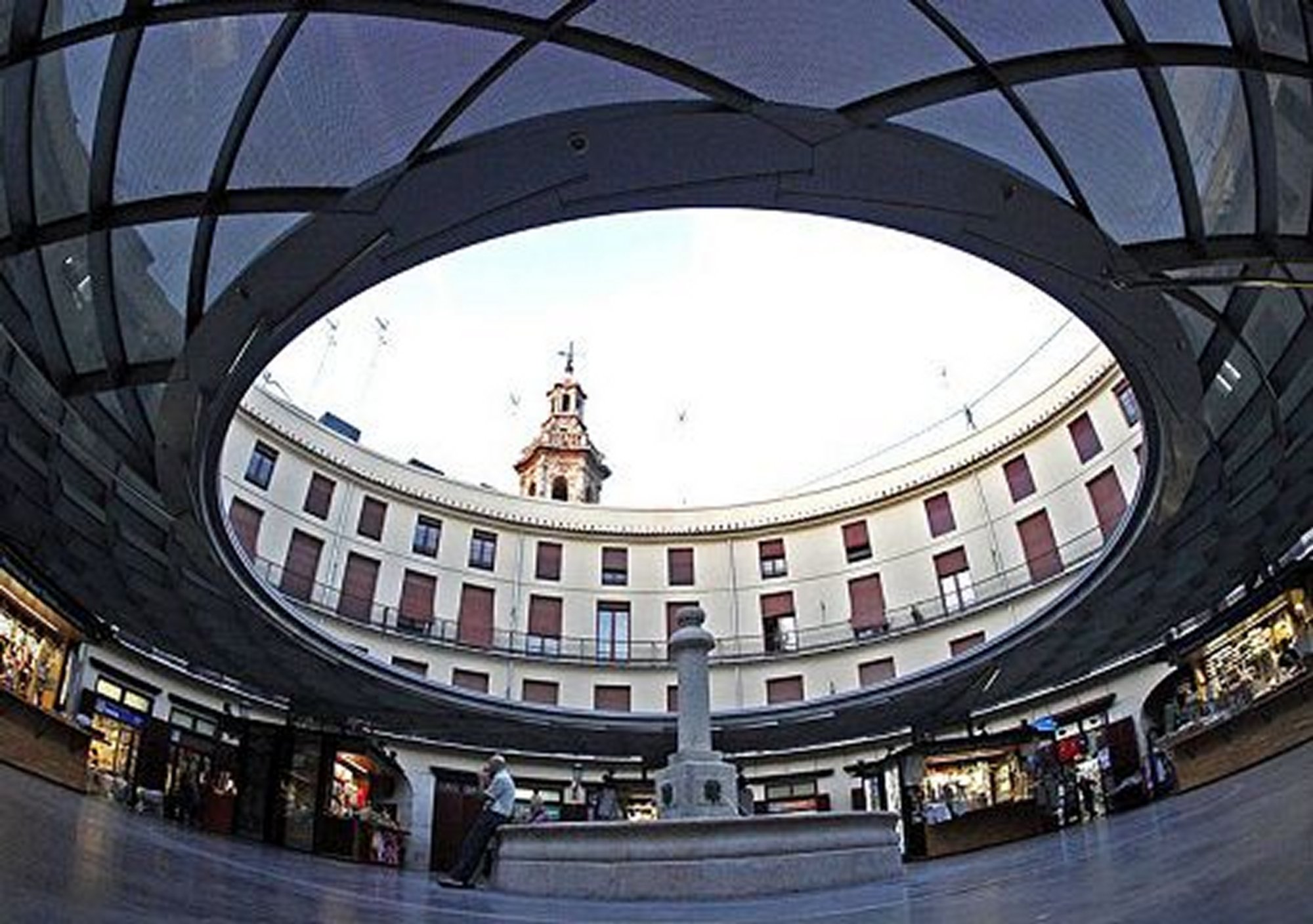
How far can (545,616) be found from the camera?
1741 inches

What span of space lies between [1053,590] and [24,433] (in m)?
32.5

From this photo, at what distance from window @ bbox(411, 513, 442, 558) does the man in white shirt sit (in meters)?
30.3

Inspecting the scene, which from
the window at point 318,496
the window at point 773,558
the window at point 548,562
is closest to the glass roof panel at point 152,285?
the window at point 318,496

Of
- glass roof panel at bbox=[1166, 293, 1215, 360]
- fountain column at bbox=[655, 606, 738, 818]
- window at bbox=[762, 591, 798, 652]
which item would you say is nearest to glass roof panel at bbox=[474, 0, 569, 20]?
glass roof panel at bbox=[1166, 293, 1215, 360]

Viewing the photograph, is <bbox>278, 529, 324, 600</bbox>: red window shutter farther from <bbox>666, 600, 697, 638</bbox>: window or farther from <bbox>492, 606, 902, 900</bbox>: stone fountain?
<bbox>492, 606, 902, 900</bbox>: stone fountain

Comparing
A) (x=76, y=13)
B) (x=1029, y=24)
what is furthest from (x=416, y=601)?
(x=1029, y=24)

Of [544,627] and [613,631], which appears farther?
[613,631]

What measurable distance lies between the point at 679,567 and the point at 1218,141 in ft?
116

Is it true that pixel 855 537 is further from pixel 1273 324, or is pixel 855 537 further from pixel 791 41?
pixel 791 41

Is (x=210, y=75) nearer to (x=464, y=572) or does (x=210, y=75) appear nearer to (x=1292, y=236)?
(x=1292, y=236)

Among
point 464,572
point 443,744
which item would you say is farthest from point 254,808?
point 464,572

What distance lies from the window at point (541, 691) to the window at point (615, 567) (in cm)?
553

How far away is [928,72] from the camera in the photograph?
37.9ft

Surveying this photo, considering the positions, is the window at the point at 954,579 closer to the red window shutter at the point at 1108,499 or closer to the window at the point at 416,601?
the red window shutter at the point at 1108,499
